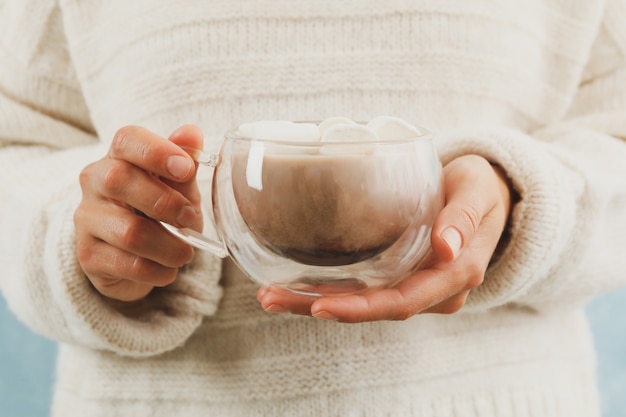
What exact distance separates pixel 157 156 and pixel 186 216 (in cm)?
4

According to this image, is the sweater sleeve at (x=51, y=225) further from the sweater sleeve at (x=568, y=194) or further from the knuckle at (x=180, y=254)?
the sweater sleeve at (x=568, y=194)

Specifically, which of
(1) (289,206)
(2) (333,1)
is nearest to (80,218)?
(1) (289,206)

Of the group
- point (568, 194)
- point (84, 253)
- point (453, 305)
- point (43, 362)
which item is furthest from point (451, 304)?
point (43, 362)

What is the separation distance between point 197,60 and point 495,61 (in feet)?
0.81

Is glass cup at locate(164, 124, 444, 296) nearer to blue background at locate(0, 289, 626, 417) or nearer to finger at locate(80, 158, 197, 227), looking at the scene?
finger at locate(80, 158, 197, 227)

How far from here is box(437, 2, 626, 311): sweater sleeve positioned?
0.40 metres

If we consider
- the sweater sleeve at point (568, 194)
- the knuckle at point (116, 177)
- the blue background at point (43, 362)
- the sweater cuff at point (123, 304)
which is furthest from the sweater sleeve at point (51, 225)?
the blue background at point (43, 362)

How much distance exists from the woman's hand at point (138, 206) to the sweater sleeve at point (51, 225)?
5 centimetres

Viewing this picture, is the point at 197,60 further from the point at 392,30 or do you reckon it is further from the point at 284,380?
the point at 284,380

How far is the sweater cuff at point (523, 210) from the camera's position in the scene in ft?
1.30

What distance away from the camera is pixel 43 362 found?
104 centimetres

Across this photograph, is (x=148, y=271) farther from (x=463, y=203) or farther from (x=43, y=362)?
(x=43, y=362)

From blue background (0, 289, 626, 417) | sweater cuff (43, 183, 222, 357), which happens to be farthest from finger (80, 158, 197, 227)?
blue background (0, 289, 626, 417)

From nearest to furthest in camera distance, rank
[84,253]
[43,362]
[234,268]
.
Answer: [84,253]
[234,268]
[43,362]
